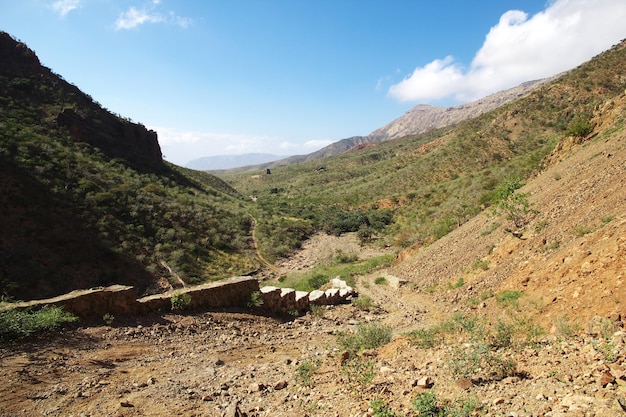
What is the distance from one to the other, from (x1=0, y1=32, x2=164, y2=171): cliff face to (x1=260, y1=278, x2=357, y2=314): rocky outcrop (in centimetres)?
3319

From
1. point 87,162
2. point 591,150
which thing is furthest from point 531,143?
point 87,162

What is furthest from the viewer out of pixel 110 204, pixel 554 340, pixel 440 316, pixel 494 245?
pixel 110 204

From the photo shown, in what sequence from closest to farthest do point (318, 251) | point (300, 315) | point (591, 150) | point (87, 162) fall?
point (300, 315), point (591, 150), point (87, 162), point (318, 251)

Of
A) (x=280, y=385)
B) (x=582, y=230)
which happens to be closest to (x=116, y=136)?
(x=280, y=385)

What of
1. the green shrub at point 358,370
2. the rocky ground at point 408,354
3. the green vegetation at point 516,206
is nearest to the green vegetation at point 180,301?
the rocky ground at point 408,354

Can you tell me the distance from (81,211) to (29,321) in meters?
19.4

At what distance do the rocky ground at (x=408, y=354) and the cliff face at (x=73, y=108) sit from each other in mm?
34836

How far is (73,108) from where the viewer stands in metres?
37.6

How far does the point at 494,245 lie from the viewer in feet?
43.0

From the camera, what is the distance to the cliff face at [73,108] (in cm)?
3466

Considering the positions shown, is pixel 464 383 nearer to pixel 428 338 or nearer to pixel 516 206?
pixel 428 338

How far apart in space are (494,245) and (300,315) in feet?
26.2

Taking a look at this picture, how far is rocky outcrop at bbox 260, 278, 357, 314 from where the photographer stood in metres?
11.2

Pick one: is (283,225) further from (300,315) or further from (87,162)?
(300,315)
